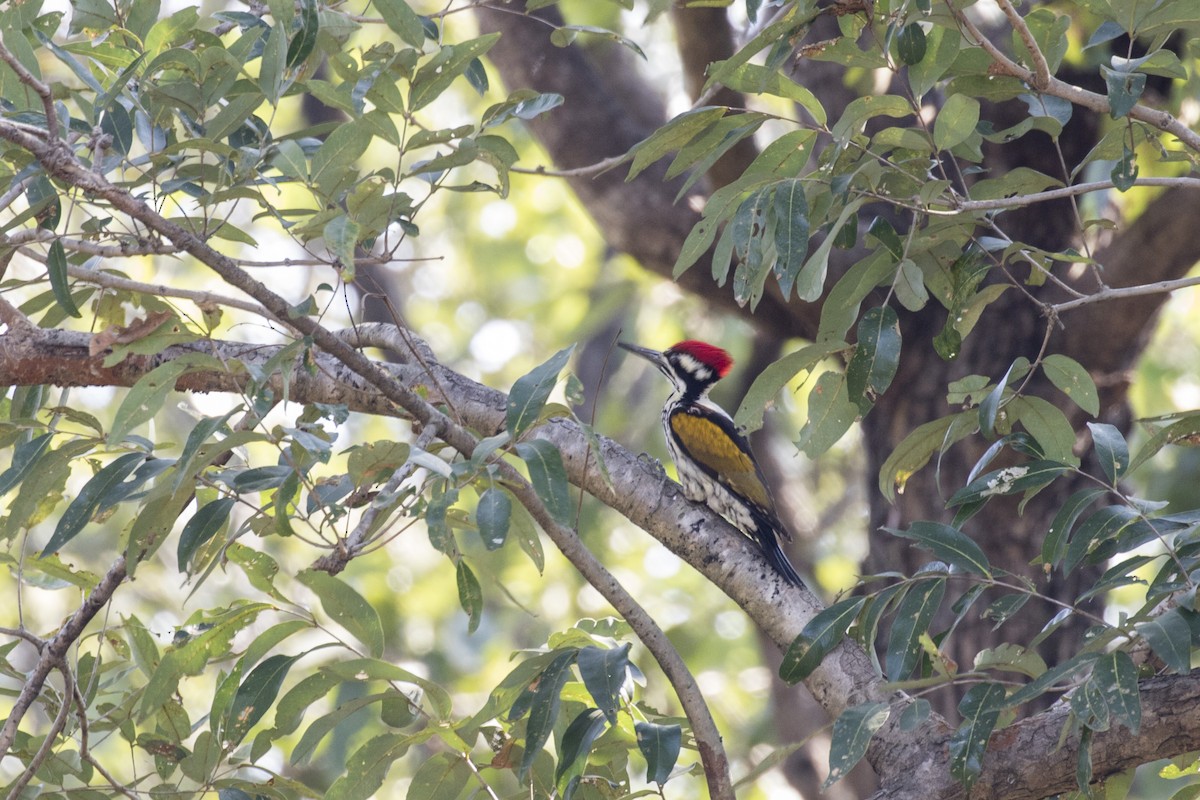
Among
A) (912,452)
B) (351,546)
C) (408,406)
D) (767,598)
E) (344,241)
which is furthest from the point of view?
(767,598)

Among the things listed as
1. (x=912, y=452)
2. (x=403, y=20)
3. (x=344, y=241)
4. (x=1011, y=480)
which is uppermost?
(x=403, y=20)

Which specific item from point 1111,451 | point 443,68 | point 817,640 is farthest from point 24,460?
point 1111,451

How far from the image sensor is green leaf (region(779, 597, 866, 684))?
235 cm

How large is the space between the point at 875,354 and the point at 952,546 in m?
0.42

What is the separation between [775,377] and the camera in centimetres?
266

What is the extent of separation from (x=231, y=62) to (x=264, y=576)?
114cm

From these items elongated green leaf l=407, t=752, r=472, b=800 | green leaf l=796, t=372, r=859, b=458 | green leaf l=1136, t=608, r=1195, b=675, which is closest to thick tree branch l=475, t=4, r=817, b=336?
green leaf l=796, t=372, r=859, b=458

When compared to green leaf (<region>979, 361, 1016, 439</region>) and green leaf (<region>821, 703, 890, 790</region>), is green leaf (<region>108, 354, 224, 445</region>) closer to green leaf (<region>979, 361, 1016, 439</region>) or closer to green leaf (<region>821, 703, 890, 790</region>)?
green leaf (<region>821, 703, 890, 790</region>)

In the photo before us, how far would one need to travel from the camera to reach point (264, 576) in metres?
2.62

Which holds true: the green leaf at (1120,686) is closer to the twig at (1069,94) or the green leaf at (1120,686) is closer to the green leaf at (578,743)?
the green leaf at (578,743)

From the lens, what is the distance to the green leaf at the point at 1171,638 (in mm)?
1920

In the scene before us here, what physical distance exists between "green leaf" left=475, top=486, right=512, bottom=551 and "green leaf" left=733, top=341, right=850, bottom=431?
83cm

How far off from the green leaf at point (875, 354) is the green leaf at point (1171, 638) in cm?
68

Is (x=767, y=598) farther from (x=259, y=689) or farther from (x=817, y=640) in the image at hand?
(x=259, y=689)
